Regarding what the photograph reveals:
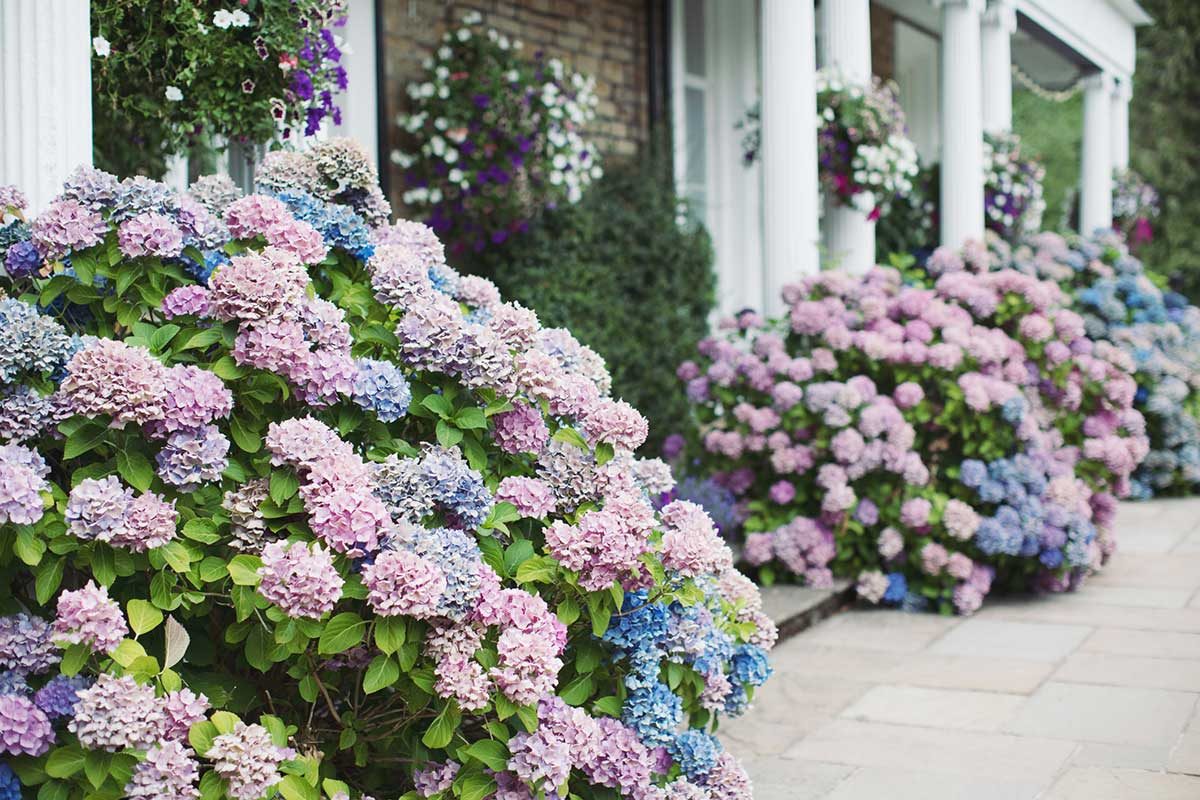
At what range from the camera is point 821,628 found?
4.73 meters

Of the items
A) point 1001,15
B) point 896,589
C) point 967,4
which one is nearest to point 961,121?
point 967,4

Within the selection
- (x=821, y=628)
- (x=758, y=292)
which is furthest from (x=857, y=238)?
(x=821, y=628)

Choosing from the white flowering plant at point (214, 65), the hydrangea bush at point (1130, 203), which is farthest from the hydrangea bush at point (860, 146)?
the hydrangea bush at point (1130, 203)

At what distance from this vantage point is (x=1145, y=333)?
7289 mm

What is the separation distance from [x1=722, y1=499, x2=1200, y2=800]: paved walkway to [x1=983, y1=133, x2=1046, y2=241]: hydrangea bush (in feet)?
10.3

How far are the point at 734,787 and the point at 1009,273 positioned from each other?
335cm

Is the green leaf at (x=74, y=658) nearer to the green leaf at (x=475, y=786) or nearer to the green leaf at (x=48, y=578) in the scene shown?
the green leaf at (x=48, y=578)

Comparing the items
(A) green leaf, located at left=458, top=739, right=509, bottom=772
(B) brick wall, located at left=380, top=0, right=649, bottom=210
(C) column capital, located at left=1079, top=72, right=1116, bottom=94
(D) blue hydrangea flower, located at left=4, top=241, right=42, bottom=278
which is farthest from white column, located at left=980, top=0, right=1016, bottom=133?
(A) green leaf, located at left=458, top=739, right=509, bottom=772

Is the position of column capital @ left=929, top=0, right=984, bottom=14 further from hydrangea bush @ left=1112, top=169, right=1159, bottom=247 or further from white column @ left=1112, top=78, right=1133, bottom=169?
hydrangea bush @ left=1112, top=169, right=1159, bottom=247

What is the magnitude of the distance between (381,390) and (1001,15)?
641 centimetres

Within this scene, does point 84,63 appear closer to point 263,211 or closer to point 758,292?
point 263,211

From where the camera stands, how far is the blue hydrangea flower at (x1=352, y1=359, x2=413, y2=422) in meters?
2.27

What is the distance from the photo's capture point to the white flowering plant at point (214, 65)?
3.23m

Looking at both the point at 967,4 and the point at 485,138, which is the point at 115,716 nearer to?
the point at 485,138
